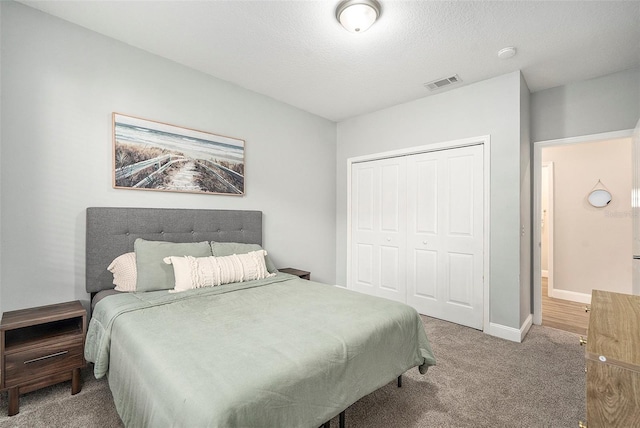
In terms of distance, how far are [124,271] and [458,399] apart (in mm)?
2579

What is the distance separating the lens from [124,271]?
233cm

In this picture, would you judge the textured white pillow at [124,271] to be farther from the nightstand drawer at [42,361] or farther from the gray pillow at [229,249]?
the gray pillow at [229,249]

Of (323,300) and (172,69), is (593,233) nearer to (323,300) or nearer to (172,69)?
(323,300)

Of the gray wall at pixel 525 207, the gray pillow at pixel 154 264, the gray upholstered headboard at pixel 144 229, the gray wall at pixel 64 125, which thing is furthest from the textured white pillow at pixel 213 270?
the gray wall at pixel 525 207

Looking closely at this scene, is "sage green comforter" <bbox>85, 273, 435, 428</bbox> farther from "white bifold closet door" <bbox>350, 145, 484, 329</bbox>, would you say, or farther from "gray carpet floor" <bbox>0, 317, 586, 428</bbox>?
"white bifold closet door" <bbox>350, 145, 484, 329</bbox>

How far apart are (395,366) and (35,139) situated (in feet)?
9.60

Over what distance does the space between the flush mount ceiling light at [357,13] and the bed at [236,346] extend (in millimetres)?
1933

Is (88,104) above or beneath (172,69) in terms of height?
beneath

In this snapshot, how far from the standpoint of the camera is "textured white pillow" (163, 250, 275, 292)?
7.64ft

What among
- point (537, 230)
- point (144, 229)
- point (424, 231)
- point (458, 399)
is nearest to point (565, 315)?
point (537, 230)

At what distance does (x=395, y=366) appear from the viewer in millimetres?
1784

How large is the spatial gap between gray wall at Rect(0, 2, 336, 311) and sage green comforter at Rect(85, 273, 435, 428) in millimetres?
638

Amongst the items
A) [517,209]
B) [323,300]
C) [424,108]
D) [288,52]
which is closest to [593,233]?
[517,209]

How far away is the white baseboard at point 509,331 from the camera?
2.90 meters
